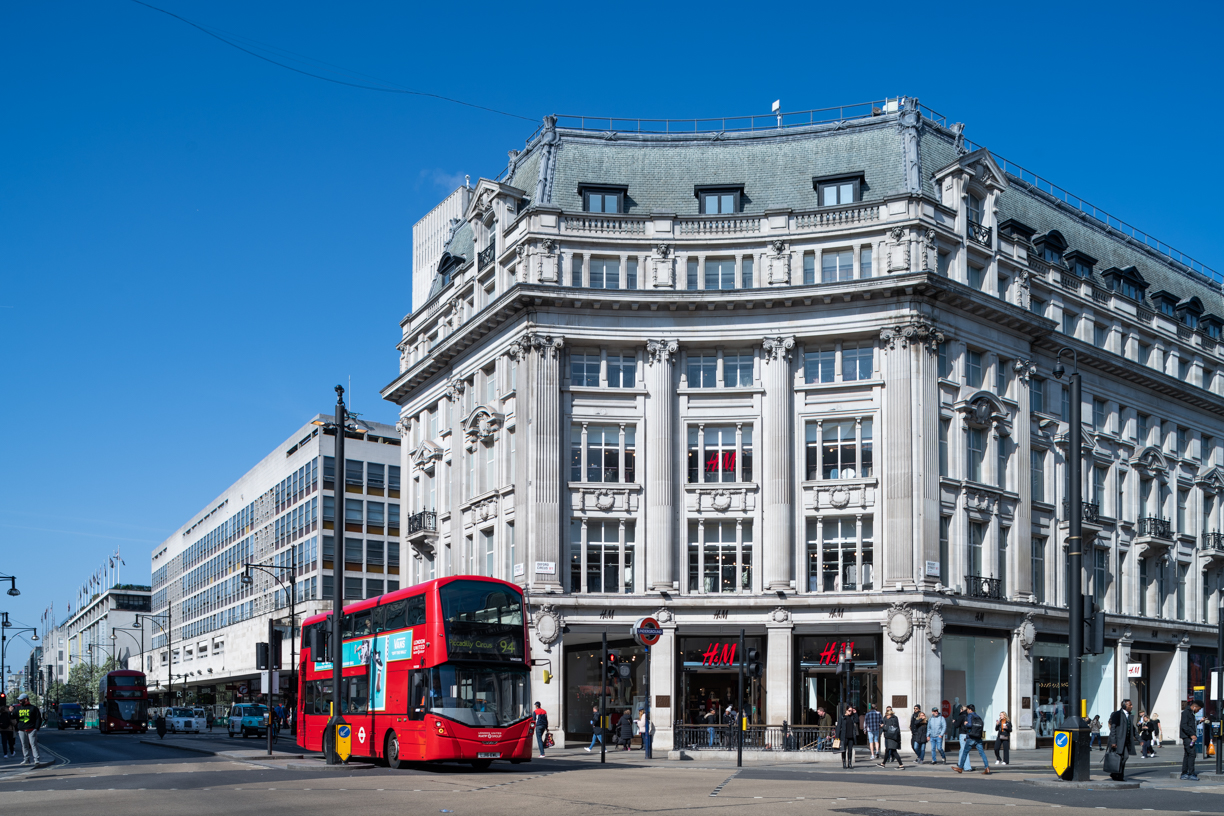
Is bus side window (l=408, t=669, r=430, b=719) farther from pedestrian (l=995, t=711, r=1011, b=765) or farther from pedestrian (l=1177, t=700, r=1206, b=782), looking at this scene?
pedestrian (l=995, t=711, r=1011, b=765)

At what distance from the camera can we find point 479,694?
Answer: 28.9 m

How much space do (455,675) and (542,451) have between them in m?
20.6

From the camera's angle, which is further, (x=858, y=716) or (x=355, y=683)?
(x=858, y=716)

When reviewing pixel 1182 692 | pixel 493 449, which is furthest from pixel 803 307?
pixel 1182 692

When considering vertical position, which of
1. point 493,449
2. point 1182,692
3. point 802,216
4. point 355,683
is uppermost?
point 802,216

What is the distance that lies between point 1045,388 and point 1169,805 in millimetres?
35167

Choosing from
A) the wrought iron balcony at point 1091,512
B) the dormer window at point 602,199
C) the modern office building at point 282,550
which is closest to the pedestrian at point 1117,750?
the wrought iron balcony at point 1091,512

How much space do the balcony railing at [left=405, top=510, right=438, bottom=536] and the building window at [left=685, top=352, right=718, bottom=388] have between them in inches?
611

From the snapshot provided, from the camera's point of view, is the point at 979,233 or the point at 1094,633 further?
the point at 979,233

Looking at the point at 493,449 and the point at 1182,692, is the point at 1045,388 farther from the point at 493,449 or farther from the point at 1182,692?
the point at 493,449

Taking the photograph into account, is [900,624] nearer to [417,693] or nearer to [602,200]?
[602,200]

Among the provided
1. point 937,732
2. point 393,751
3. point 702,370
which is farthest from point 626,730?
point 393,751

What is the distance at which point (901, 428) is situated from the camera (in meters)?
47.4

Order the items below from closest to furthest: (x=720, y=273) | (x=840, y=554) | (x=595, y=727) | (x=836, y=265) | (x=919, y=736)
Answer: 1. (x=919, y=736)
2. (x=595, y=727)
3. (x=840, y=554)
4. (x=836, y=265)
5. (x=720, y=273)
